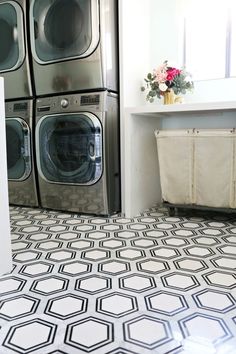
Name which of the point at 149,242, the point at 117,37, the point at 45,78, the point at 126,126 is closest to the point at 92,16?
the point at 117,37

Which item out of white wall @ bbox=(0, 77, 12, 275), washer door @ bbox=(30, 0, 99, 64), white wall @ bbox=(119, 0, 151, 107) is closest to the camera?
white wall @ bbox=(0, 77, 12, 275)

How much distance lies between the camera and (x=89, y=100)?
2250 mm

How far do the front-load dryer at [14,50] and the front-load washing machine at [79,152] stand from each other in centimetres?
24

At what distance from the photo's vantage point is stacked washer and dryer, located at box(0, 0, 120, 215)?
2211mm

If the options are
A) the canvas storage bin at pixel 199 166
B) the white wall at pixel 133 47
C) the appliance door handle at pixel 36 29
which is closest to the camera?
the canvas storage bin at pixel 199 166

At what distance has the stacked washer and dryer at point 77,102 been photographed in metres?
2.21

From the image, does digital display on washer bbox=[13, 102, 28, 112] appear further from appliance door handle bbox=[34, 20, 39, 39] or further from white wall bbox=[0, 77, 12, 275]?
white wall bbox=[0, 77, 12, 275]

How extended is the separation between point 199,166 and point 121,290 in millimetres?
1155

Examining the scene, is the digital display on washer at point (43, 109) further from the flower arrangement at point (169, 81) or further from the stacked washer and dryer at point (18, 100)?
the flower arrangement at point (169, 81)

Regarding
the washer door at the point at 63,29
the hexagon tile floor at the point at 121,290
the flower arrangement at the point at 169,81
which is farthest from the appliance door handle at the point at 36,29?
the hexagon tile floor at the point at 121,290

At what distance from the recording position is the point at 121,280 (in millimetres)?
1318

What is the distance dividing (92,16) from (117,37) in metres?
0.24

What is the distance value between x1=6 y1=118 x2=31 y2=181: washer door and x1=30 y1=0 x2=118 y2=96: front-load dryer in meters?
0.35

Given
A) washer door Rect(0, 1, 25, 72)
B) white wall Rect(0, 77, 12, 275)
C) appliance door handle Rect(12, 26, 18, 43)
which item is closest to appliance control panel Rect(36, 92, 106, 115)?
washer door Rect(0, 1, 25, 72)
